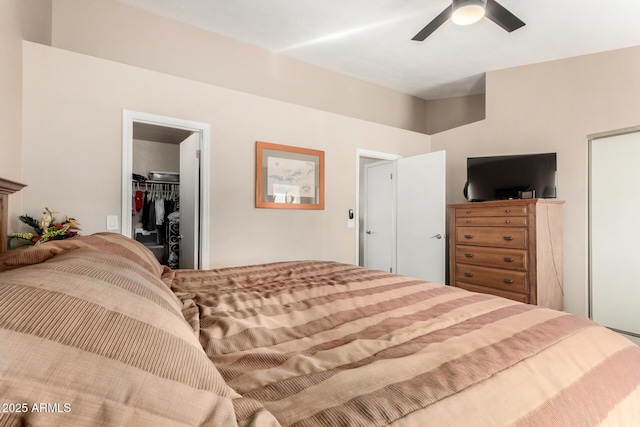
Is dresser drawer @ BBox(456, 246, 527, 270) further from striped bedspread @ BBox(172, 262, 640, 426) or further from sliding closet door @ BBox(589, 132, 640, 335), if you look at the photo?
striped bedspread @ BBox(172, 262, 640, 426)

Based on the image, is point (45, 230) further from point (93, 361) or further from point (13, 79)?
point (93, 361)

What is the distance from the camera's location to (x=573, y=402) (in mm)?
731

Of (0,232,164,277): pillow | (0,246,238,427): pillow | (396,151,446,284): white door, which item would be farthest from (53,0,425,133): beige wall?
(0,246,238,427): pillow

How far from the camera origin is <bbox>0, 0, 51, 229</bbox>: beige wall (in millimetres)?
1942

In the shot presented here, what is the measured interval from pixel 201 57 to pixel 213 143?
40.0 inches

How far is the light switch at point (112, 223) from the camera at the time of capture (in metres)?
2.57

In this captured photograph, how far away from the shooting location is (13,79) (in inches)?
83.4

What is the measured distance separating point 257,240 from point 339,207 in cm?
115

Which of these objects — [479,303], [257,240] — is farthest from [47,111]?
[479,303]

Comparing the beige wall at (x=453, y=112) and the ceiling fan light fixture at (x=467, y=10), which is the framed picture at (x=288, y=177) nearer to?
the ceiling fan light fixture at (x=467, y=10)

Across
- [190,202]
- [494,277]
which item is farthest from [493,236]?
[190,202]

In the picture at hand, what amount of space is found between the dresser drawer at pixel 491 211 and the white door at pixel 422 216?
0.29m

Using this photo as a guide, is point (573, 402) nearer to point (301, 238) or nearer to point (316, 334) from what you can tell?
point (316, 334)

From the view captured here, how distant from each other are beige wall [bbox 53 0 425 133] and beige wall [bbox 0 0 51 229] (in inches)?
14.3
